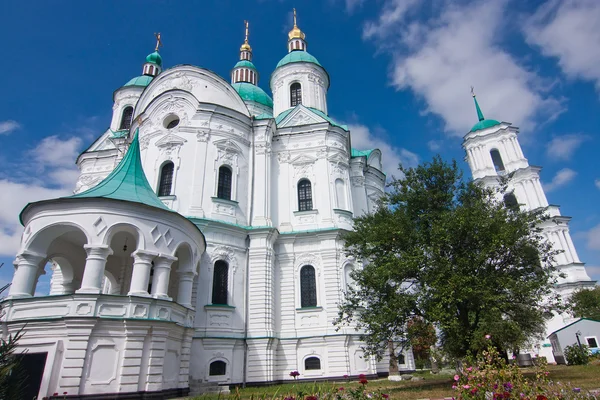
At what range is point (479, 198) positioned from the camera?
14.9 metres

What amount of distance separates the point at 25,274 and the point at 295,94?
2280cm

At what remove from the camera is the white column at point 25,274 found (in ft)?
42.8

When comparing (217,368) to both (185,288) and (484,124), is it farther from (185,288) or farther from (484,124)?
(484,124)

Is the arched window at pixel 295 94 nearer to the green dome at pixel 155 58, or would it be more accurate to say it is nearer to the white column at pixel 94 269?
the green dome at pixel 155 58

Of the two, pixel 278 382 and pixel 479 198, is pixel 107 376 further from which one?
pixel 479 198

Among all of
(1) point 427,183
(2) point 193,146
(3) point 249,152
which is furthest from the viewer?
(3) point 249,152

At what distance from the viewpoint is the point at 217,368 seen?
61.0ft

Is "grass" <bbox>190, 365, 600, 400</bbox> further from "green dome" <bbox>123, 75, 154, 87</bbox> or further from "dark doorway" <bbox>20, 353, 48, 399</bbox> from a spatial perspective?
"green dome" <bbox>123, 75, 154, 87</bbox>

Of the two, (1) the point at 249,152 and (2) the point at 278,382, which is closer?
(2) the point at 278,382

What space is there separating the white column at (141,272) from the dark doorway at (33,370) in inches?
124

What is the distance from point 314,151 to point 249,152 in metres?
4.13

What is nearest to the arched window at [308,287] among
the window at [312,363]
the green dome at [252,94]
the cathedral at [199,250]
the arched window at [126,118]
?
the cathedral at [199,250]

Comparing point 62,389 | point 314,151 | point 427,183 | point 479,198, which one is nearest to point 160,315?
point 62,389

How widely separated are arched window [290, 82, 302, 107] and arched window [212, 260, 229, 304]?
49.9ft
